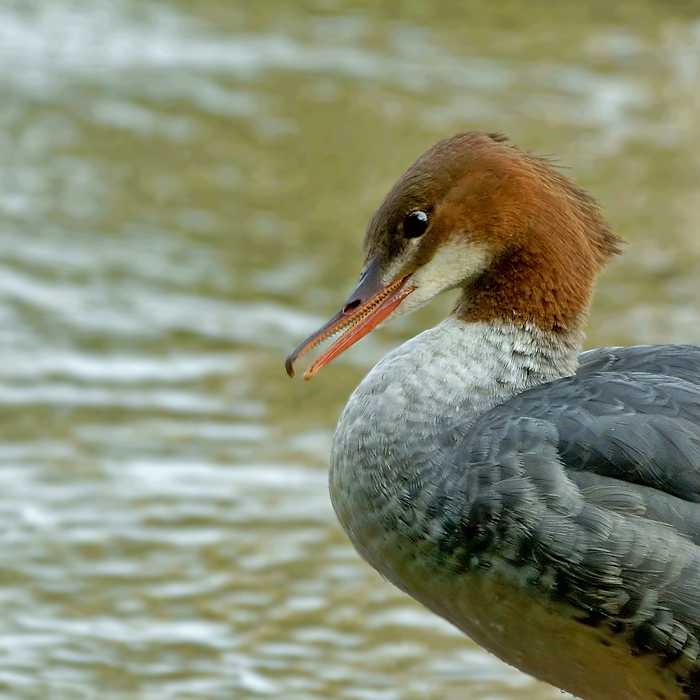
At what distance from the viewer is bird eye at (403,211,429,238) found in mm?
3793

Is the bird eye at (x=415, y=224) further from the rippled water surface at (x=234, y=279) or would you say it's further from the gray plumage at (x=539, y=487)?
the rippled water surface at (x=234, y=279)

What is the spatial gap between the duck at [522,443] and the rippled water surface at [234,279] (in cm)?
132

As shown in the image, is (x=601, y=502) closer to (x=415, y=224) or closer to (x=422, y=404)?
(x=422, y=404)

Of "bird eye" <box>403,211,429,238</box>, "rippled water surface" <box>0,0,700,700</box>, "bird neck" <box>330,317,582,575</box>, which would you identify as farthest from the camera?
"rippled water surface" <box>0,0,700,700</box>

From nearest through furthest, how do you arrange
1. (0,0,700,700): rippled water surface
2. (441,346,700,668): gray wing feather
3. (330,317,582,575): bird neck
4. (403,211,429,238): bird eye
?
(441,346,700,668): gray wing feather
(330,317,582,575): bird neck
(403,211,429,238): bird eye
(0,0,700,700): rippled water surface

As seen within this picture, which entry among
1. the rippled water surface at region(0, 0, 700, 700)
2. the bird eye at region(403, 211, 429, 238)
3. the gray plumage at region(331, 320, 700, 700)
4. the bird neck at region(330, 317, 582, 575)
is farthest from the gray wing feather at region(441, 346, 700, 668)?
the rippled water surface at region(0, 0, 700, 700)

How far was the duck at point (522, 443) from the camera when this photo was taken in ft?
11.1

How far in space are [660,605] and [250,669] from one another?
1922 millimetres

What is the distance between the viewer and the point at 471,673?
4.90 metres

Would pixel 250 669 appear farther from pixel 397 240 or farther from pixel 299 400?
pixel 299 400

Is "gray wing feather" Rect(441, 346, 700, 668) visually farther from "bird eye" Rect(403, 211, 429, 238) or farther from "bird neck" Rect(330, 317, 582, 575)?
"bird eye" Rect(403, 211, 429, 238)

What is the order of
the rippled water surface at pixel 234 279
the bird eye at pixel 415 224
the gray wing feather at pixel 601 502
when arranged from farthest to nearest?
the rippled water surface at pixel 234 279, the bird eye at pixel 415 224, the gray wing feather at pixel 601 502

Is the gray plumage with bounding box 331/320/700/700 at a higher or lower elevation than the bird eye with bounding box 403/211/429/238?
lower

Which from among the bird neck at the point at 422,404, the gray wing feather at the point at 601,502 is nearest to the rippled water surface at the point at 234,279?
the bird neck at the point at 422,404
